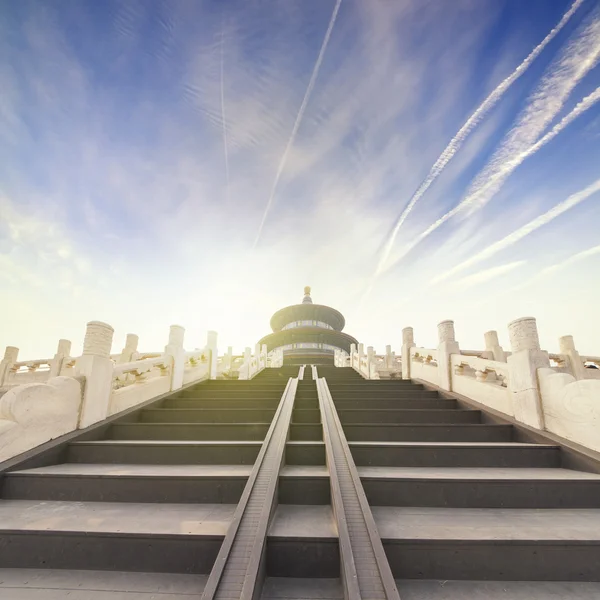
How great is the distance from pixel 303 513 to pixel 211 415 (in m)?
2.99

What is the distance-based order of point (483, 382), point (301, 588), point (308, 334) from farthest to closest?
point (308, 334) < point (483, 382) < point (301, 588)

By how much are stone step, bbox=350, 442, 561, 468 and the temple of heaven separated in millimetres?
23187

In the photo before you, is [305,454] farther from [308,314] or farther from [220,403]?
[308,314]

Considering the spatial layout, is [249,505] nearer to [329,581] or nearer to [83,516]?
[329,581]

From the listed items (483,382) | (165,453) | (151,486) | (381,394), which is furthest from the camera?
(381,394)

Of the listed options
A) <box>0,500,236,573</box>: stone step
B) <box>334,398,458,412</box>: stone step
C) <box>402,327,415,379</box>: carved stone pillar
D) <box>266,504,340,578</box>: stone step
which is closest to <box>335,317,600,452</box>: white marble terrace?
<box>334,398,458,412</box>: stone step

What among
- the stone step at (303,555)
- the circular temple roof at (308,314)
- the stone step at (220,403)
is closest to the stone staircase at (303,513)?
the stone step at (303,555)

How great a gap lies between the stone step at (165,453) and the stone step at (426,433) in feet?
4.97

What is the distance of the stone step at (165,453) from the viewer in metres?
3.85

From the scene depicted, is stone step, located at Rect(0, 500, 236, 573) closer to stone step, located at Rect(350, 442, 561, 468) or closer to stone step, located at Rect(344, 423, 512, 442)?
stone step, located at Rect(350, 442, 561, 468)

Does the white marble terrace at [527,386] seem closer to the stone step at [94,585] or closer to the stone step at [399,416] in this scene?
the stone step at [399,416]

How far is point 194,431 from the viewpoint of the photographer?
15.0ft

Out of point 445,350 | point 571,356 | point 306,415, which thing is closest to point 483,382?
point 445,350

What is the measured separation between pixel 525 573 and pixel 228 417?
4123mm
